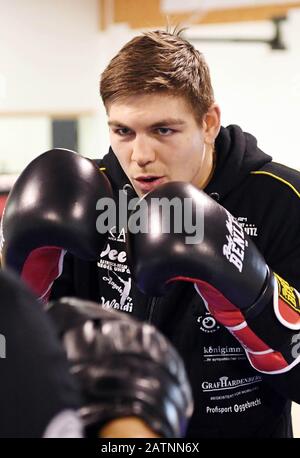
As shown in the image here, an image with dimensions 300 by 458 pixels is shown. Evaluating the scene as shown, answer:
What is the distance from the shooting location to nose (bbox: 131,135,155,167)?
130 cm

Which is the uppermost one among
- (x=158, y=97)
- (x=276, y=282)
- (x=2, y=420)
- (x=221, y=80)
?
(x=158, y=97)

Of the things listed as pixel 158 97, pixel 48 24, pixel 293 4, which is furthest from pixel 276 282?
pixel 48 24

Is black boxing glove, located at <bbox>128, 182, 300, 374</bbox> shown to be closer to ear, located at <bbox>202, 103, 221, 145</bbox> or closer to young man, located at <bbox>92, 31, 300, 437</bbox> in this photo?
young man, located at <bbox>92, 31, 300, 437</bbox>

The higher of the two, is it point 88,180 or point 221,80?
point 88,180

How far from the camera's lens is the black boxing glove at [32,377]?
603 mm

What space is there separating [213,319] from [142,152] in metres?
0.31

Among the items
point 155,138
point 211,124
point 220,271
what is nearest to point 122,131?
point 155,138

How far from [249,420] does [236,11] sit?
3405 millimetres

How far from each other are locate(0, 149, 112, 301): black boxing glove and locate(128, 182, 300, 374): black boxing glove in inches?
3.5

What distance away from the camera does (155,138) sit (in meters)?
1.32

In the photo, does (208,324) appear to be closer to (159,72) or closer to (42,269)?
(42,269)

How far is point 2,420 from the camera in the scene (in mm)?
637

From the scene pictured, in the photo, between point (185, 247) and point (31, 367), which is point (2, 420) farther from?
point (185, 247)

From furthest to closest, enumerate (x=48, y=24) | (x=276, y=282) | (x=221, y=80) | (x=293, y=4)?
(x=48, y=24) < (x=221, y=80) < (x=293, y=4) < (x=276, y=282)
